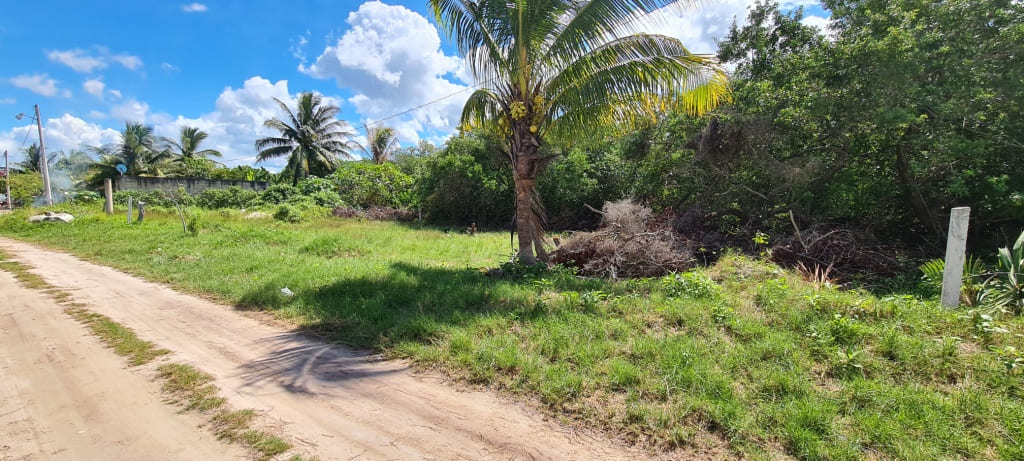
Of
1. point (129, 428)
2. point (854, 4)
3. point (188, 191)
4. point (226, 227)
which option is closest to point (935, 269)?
point (854, 4)

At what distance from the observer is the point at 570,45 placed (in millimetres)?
6477

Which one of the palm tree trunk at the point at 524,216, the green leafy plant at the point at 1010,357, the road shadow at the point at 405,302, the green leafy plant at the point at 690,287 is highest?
the palm tree trunk at the point at 524,216

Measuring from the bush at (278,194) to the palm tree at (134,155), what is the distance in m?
15.2

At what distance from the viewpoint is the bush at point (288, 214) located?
60.7 feet

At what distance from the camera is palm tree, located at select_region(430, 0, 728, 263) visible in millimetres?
6348

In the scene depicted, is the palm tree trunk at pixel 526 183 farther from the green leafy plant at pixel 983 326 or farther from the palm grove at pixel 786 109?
the green leafy plant at pixel 983 326

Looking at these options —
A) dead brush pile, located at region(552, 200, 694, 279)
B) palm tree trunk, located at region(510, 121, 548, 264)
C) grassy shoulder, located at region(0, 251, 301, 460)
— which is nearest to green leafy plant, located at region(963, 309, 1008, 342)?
dead brush pile, located at region(552, 200, 694, 279)

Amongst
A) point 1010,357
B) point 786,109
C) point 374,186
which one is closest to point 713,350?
point 1010,357

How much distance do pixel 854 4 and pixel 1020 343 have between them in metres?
7.56

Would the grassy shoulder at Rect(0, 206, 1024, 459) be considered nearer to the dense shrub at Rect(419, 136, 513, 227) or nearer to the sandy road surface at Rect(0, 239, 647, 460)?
the sandy road surface at Rect(0, 239, 647, 460)

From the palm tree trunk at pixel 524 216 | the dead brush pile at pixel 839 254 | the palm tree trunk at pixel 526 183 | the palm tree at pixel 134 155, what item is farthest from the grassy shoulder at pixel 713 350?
the palm tree at pixel 134 155

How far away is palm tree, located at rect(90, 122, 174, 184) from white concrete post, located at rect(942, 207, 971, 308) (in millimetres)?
42018

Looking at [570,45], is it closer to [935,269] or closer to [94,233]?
[935,269]

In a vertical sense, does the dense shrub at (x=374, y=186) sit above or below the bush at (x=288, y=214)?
above
